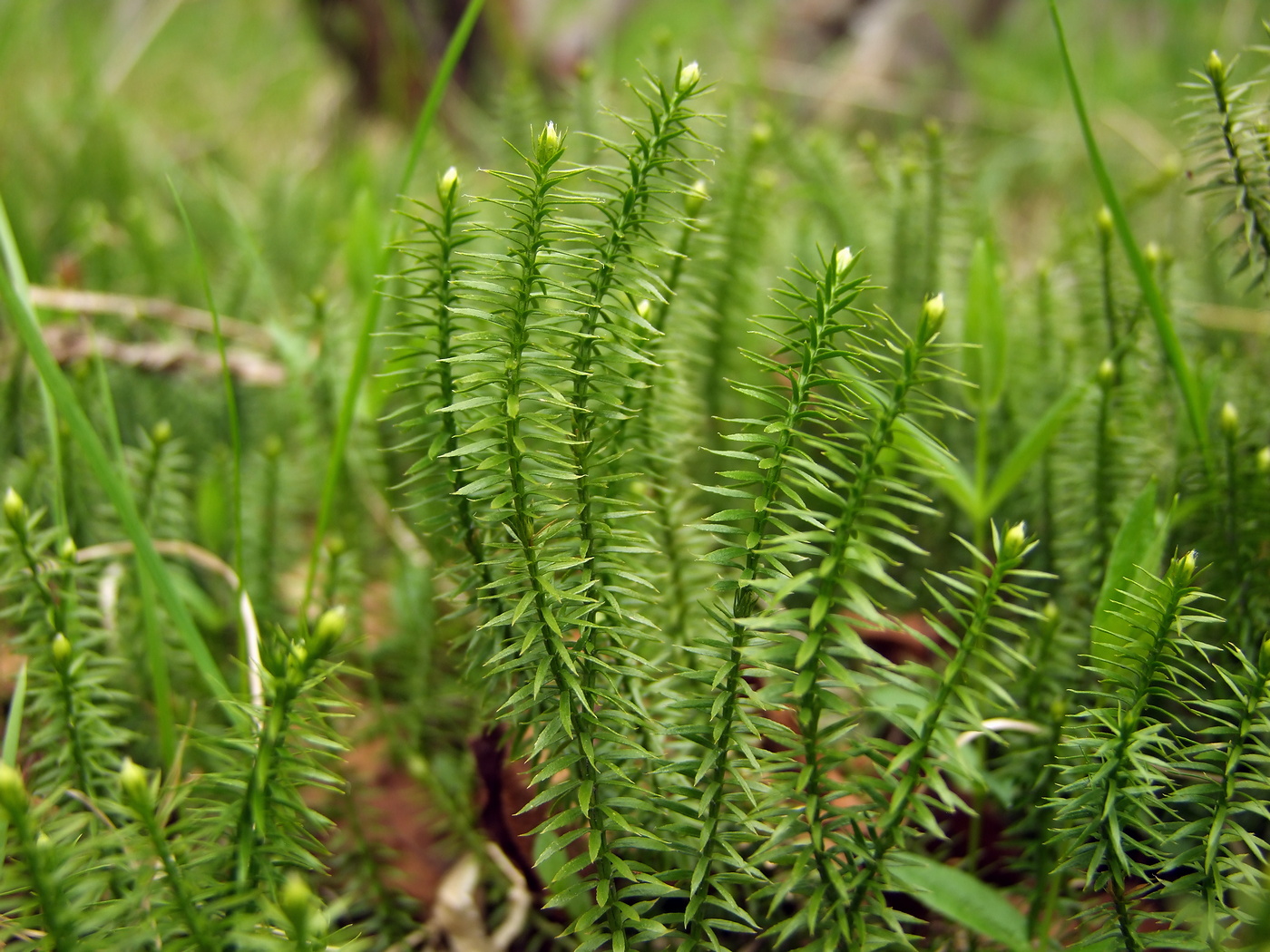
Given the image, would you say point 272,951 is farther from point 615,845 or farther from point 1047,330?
point 1047,330

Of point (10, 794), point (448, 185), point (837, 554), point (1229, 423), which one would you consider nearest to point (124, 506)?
point (10, 794)

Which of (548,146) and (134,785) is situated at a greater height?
(548,146)

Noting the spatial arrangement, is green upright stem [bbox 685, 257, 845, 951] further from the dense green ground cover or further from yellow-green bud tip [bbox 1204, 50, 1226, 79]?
yellow-green bud tip [bbox 1204, 50, 1226, 79]

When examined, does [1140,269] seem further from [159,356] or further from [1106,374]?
[159,356]

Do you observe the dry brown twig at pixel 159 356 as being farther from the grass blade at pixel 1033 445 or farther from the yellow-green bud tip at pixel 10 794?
the grass blade at pixel 1033 445

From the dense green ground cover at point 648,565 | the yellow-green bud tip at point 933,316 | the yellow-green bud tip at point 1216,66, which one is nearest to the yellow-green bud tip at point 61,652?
the dense green ground cover at point 648,565

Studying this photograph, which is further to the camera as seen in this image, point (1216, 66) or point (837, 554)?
point (1216, 66)

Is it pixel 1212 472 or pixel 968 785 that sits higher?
pixel 1212 472

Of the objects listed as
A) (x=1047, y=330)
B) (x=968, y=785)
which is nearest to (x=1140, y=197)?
(x=1047, y=330)
